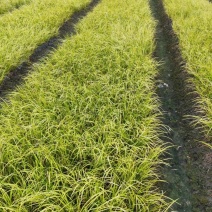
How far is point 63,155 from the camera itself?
2.49 m

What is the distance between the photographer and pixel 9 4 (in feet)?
29.9

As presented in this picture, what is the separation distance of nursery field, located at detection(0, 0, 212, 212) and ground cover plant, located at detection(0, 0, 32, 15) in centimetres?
311

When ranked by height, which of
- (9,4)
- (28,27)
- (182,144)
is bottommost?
(182,144)

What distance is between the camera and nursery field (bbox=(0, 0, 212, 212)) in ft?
7.19

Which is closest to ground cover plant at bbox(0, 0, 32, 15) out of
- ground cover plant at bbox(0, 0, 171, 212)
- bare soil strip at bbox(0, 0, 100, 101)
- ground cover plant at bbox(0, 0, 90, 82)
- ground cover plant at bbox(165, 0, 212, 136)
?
ground cover plant at bbox(0, 0, 90, 82)

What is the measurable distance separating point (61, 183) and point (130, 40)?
12.4 feet

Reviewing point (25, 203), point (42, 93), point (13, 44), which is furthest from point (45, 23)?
point (25, 203)

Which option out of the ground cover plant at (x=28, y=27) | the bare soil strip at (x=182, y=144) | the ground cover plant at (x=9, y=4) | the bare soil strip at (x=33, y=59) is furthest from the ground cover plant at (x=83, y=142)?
the ground cover plant at (x=9, y=4)

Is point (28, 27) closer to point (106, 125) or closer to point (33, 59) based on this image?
point (33, 59)

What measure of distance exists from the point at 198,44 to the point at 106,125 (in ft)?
11.3

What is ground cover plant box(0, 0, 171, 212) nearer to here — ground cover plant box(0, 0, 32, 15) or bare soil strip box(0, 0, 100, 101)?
bare soil strip box(0, 0, 100, 101)

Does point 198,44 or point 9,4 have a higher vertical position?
point 9,4

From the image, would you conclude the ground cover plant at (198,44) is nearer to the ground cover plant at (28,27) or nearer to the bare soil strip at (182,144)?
the bare soil strip at (182,144)

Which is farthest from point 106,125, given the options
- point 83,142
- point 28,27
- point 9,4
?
point 9,4
